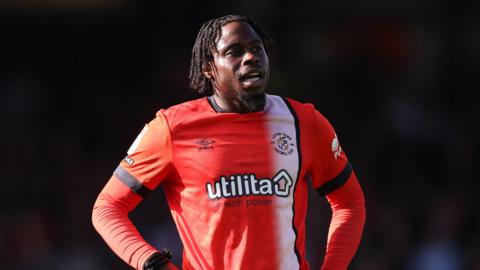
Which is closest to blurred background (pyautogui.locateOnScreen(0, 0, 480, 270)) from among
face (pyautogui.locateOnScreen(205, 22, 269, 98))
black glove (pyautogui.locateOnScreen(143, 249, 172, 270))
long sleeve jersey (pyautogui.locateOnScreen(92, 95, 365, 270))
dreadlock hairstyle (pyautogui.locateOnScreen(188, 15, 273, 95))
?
dreadlock hairstyle (pyautogui.locateOnScreen(188, 15, 273, 95))

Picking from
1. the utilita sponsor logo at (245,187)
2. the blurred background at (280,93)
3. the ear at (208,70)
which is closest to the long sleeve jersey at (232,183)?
the utilita sponsor logo at (245,187)

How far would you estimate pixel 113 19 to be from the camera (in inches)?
503

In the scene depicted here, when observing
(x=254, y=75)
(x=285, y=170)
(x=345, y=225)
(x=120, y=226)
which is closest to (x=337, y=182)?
(x=345, y=225)

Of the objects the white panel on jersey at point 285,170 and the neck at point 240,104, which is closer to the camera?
the white panel on jersey at point 285,170

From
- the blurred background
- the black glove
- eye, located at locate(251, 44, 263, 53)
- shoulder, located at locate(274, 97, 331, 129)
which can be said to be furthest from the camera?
the blurred background

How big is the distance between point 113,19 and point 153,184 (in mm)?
8609

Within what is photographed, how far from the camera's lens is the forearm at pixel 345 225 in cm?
448

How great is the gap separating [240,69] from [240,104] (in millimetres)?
181

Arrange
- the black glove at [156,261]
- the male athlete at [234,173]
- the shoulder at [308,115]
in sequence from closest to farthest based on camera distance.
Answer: the black glove at [156,261] → the male athlete at [234,173] → the shoulder at [308,115]

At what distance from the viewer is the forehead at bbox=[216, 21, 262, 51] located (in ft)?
14.5

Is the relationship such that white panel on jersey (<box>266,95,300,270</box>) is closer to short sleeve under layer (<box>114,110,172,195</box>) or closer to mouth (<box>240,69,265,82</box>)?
mouth (<box>240,69,265,82</box>)

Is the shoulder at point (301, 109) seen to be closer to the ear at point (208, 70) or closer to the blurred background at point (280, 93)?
the ear at point (208, 70)

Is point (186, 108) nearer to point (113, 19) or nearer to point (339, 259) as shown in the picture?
point (339, 259)

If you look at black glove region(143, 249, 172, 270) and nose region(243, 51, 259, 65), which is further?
nose region(243, 51, 259, 65)
